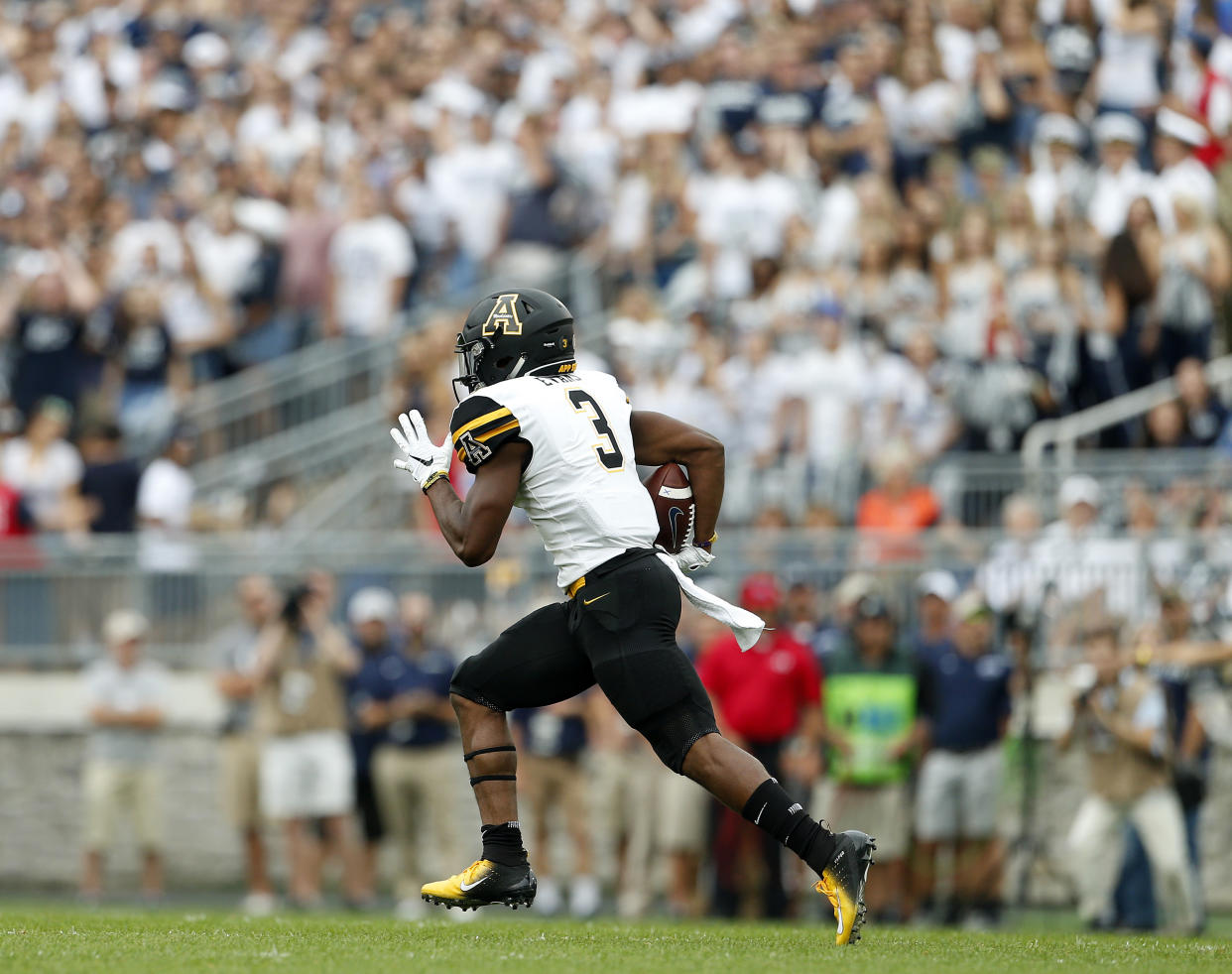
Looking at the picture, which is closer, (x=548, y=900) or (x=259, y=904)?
(x=548, y=900)

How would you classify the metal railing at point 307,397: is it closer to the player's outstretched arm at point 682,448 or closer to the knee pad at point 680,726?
the player's outstretched arm at point 682,448

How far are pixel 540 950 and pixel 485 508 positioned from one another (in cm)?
152

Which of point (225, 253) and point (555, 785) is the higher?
point (225, 253)

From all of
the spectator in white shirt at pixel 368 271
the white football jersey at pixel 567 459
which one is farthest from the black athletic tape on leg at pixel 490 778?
the spectator in white shirt at pixel 368 271

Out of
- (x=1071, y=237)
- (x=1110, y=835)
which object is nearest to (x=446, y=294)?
(x=1071, y=237)

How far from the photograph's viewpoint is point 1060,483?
523 inches

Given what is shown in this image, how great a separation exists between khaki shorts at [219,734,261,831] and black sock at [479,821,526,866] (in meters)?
7.32

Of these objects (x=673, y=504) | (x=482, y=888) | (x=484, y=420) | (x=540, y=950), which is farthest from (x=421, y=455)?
(x=540, y=950)

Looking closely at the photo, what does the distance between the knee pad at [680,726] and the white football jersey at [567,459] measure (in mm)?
583

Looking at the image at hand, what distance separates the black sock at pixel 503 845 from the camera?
24.5 ft

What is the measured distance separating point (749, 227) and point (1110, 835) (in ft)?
20.4

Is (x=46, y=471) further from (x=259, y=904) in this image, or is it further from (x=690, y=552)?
(x=690, y=552)

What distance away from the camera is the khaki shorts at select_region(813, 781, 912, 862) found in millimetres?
12672

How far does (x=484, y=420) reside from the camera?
714 centimetres
